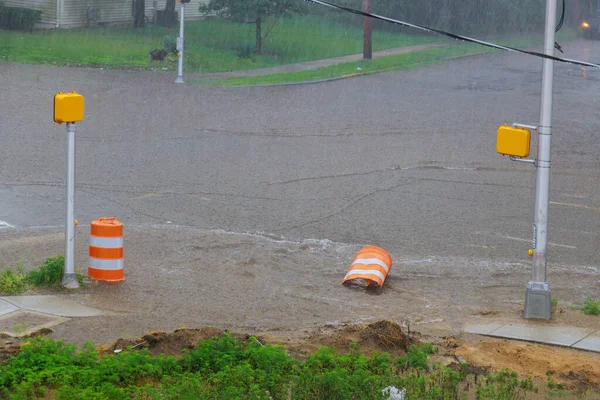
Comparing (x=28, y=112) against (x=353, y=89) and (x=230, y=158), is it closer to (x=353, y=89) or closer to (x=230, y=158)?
(x=230, y=158)

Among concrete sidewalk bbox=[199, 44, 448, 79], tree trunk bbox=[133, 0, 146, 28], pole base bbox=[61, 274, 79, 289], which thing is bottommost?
pole base bbox=[61, 274, 79, 289]

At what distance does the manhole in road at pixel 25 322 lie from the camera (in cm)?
910

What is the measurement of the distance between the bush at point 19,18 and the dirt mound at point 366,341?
3132 cm

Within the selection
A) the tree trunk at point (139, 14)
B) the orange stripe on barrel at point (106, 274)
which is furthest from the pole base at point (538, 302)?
the tree trunk at point (139, 14)

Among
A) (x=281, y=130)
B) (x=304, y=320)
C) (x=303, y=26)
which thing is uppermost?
(x=303, y=26)

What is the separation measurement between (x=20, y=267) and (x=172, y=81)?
17443 mm

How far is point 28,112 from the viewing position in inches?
828

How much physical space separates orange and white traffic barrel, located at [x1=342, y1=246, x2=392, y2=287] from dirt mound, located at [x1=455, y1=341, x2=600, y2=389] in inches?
81.4

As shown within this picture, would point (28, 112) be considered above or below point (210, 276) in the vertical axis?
above

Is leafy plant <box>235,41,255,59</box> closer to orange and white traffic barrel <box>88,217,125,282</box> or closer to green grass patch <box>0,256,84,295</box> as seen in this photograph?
orange and white traffic barrel <box>88,217,125,282</box>

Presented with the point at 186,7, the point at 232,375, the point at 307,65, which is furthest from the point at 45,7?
the point at 232,375

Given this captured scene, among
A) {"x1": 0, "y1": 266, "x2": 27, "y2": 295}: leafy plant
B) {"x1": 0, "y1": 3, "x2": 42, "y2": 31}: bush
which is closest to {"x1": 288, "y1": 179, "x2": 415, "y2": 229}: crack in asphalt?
{"x1": 0, "y1": 266, "x2": 27, "y2": 295}: leafy plant

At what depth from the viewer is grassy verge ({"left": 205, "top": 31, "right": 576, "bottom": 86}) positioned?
95.7 feet

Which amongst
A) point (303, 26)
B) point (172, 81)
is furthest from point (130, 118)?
point (303, 26)
